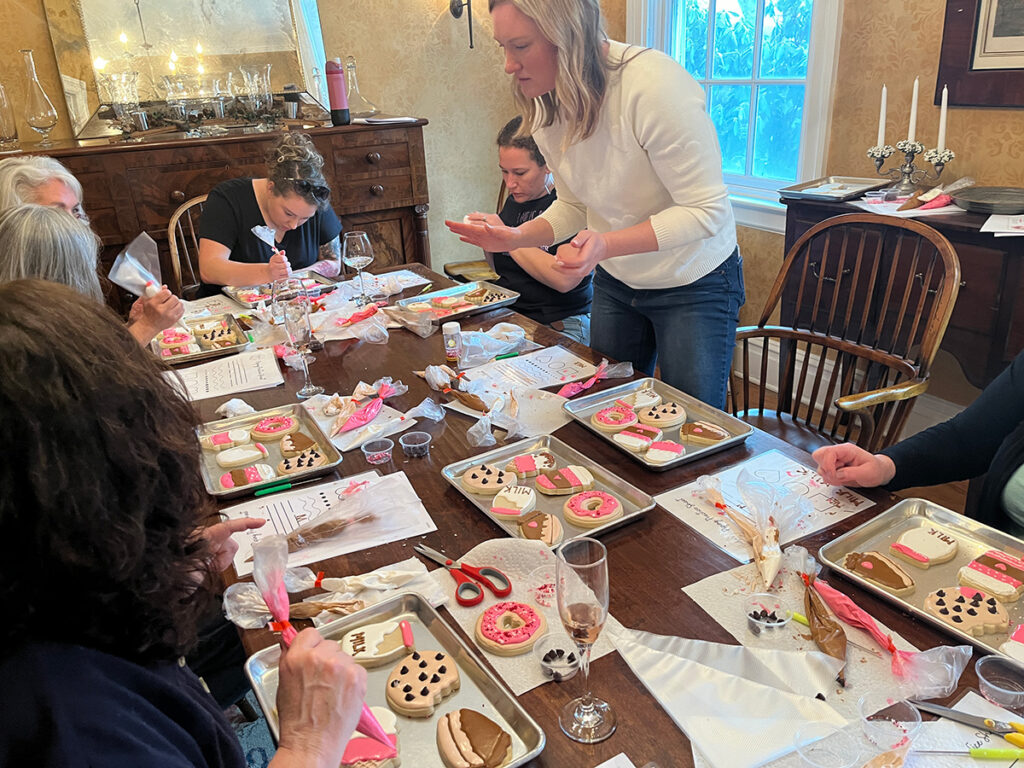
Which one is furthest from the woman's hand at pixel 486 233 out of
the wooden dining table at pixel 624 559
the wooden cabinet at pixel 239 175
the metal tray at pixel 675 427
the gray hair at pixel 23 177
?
the wooden cabinet at pixel 239 175

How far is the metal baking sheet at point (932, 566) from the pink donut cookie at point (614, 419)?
49cm

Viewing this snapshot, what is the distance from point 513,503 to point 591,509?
0.13m

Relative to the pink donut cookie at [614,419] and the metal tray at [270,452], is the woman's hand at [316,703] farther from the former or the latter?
the pink donut cookie at [614,419]

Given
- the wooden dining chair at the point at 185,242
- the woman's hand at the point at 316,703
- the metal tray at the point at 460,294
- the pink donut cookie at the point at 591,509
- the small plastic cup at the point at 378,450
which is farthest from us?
the wooden dining chair at the point at 185,242

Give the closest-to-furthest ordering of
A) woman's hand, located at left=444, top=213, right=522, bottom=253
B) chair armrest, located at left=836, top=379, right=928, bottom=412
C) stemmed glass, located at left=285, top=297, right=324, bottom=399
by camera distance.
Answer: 1. chair armrest, located at left=836, top=379, right=928, bottom=412
2. stemmed glass, located at left=285, top=297, right=324, bottom=399
3. woman's hand, located at left=444, top=213, right=522, bottom=253

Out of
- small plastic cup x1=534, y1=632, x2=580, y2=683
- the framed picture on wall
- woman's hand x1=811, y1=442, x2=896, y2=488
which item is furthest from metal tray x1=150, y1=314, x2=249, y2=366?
the framed picture on wall

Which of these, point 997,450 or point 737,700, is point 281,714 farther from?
point 997,450

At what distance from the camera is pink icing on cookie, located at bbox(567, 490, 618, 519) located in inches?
46.9

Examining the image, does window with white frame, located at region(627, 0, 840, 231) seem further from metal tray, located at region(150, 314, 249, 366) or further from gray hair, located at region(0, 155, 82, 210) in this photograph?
gray hair, located at region(0, 155, 82, 210)

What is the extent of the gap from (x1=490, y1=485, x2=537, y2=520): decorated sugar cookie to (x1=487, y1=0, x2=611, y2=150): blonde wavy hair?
3.15 feet

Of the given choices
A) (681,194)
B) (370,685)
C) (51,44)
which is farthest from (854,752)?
(51,44)

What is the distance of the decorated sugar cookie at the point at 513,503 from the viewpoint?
1.21m

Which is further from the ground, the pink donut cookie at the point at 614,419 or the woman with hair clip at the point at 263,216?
the woman with hair clip at the point at 263,216

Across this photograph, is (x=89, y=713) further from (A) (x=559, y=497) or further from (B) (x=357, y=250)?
(B) (x=357, y=250)
